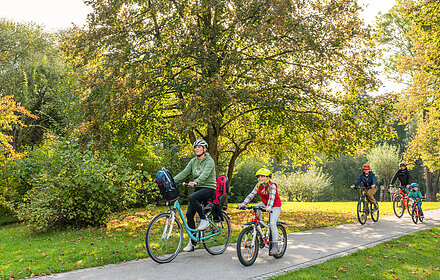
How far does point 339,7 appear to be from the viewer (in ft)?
42.6

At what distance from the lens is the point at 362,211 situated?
1160 centimetres

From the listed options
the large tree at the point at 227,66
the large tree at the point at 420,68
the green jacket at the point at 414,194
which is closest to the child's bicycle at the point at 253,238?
the large tree at the point at 227,66

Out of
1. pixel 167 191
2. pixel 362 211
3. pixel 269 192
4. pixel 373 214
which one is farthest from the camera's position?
pixel 373 214

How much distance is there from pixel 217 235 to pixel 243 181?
20380mm

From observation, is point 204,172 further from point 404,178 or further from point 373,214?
point 404,178

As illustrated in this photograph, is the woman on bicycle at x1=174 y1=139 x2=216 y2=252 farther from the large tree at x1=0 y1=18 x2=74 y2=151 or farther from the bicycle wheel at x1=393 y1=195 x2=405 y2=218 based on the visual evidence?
the large tree at x1=0 y1=18 x2=74 y2=151

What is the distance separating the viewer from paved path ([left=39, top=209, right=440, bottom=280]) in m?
5.37

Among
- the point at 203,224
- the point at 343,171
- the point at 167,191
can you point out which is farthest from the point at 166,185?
the point at 343,171

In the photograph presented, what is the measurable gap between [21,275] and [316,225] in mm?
8483

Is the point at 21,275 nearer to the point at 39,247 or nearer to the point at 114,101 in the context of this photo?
the point at 39,247

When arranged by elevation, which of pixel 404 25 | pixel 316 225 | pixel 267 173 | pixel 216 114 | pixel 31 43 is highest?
pixel 404 25

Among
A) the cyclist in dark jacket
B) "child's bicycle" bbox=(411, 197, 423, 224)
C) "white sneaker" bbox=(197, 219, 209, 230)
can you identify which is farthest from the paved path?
the cyclist in dark jacket

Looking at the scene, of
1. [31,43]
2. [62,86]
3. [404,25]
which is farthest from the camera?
[404,25]

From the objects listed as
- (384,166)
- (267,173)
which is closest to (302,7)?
(267,173)
